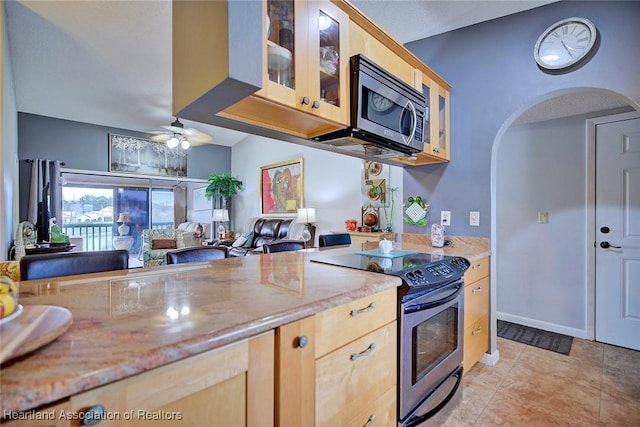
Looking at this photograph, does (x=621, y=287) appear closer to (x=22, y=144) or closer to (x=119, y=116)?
(x=119, y=116)

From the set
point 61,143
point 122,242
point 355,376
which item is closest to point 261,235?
point 122,242

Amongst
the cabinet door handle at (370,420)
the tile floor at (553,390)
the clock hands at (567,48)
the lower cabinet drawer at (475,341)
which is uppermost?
the clock hands at (567,48)

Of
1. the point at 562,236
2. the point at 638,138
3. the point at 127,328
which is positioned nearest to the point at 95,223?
the point at 127,328

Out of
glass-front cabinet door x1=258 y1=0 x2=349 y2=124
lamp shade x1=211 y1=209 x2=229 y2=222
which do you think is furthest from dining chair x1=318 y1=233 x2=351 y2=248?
lamp shade x1=211 y1=209 x2=229 y2=222

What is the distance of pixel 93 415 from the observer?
0.53 meters

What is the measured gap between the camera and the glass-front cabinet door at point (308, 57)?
49.4 inches

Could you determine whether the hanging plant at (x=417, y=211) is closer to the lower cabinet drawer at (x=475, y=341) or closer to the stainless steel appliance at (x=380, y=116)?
the stainless steel appliance at (x=380, y=116)

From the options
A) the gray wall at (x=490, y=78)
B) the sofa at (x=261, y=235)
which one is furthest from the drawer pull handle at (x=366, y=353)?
the sofa at (x=261, y=235)

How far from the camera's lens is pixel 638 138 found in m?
2.45

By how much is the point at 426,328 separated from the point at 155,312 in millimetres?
1222

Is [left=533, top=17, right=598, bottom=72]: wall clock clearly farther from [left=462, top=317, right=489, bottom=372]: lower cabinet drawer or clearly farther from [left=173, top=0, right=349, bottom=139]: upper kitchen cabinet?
[left=462, top=317, right=489, bottom=372]: lower cabinet drawer

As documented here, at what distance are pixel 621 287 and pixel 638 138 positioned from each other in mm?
1285

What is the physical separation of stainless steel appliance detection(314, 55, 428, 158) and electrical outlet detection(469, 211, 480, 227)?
80cm

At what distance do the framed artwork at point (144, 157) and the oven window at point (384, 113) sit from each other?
20.1ft
